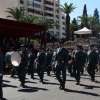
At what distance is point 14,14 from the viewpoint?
4662cm

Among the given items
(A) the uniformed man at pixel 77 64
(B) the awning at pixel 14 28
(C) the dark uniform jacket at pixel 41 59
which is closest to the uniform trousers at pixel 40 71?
(C) the dark uniform jacket at pixel 41 59

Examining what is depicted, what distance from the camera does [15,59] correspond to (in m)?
10.1

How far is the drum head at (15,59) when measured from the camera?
32.1ft

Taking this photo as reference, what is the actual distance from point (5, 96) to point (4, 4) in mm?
61504

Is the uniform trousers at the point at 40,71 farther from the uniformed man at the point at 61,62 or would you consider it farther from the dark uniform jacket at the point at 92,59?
the dark uniform jacket at the point at 92,59

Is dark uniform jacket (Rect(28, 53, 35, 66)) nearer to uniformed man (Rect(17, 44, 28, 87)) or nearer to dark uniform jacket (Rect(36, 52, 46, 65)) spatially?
dark uniform jacket (Rect(36, 52, 46, 65))

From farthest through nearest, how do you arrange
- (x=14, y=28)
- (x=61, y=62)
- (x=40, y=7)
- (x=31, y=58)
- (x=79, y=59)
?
(x=40, y=7), (x=14, y=28), (x=31, y=58), (x=79, y=59), (x=61, y=62)

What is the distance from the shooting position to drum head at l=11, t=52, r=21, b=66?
9.78m

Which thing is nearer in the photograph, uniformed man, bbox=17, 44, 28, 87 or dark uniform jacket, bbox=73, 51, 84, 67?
uniformed man, bbox=17, 44, 28, 87

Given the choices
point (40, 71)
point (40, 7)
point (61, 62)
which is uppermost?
point (40, 7)

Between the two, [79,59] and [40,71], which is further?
[40,71]

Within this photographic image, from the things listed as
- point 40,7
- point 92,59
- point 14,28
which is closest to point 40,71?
point 92,59

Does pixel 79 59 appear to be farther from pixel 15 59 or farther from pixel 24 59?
→ pixel 15 59

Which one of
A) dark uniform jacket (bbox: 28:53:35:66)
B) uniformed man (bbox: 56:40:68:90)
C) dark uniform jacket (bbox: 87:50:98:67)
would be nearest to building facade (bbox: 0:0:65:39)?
dark uniform jacket (bbox: 28:53:35:66)
